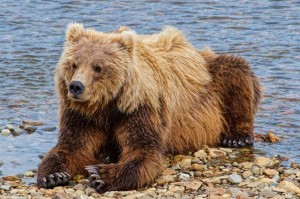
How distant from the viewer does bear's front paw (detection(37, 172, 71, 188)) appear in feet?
24.4

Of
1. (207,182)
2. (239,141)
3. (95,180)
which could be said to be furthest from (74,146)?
(239,141)

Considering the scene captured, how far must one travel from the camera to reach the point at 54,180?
7.48 metres

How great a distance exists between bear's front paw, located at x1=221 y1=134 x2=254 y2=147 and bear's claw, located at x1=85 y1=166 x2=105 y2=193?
1.83 meters

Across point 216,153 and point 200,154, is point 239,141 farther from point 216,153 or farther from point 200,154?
point 200,154

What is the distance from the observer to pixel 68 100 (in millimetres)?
7730

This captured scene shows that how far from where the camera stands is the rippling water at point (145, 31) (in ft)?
30.2

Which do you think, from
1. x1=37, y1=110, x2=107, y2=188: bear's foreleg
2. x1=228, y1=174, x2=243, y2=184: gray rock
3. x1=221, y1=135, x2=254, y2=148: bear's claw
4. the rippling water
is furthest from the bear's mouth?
x1=221, y1=135, x2=254, y2=148: bear's claw

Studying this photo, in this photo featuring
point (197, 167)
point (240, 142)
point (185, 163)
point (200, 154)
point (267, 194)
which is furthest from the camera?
point (240, 142)

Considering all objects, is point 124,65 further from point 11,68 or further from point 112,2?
point 112,2

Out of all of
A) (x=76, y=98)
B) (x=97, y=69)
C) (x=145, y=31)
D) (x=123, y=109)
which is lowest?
(x=145, y=31)

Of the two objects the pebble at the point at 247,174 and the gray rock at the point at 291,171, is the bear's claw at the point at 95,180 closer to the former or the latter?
the pebble at the point at 247,174

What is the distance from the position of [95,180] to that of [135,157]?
1.44 feet

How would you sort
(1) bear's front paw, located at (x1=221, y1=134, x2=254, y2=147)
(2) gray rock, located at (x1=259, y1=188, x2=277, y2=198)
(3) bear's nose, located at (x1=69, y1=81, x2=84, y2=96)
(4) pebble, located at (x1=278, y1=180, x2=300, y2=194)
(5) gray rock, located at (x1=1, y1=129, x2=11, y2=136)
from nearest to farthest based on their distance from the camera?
(2) gray rock, located at (x1=259, y1=188, x2=277, y2=198) < (4) pebble, located at (x1=278, y1=180, x2=300, y2=194) < (3) bear's nose, located at (x1=69, y1=81, x2=84, y2=96) < (1) bear's front paw, located at (x1=221, y1=134, x2=254, y2=147) < (5) gray rock, located at (x1=1, y1=129, x2=11, y2=136)

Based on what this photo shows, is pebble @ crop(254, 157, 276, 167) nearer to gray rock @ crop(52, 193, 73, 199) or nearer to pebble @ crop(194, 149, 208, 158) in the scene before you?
pebble @ crop(194, 149, 208, 158)
